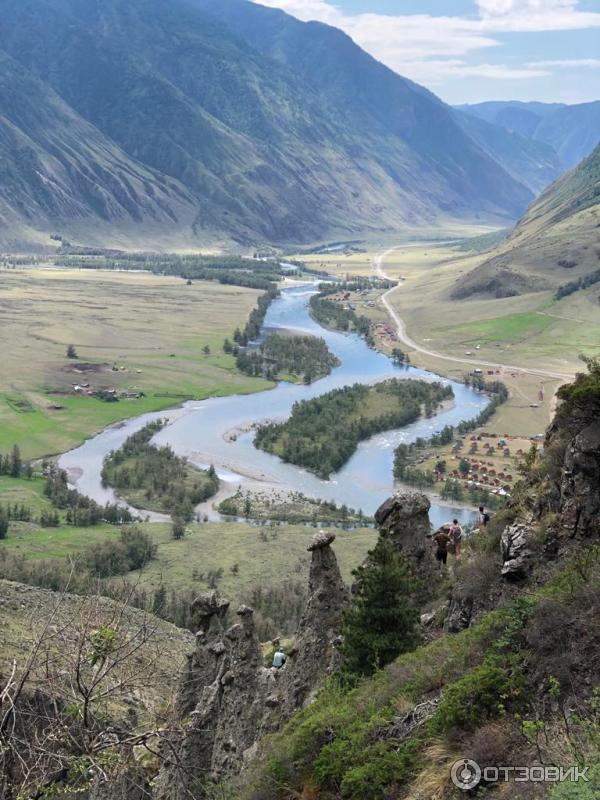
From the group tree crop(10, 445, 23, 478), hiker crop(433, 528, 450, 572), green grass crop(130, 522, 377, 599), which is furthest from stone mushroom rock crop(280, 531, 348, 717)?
tree crop(10, 445, 23, 478)

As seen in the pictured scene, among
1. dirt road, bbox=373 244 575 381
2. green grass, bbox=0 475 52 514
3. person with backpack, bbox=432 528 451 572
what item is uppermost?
person with backpack, bbox=432 528 451 572

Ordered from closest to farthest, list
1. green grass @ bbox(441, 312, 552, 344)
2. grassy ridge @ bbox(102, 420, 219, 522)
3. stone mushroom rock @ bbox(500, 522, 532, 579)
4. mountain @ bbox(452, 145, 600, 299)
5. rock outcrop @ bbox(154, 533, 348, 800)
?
stone mushroom rock @ bbox(500, 522, 532, 579)
rock outcrop @ bbox(154, 533, 348, 800)
grassy ridge @ bbox(102, 420, 219, 522)
green grass @ bbox(441, 312, 552, 344)
mountain @ bbox(452, 145, 600, 299)

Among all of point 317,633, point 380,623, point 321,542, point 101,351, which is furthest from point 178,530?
point 101,351

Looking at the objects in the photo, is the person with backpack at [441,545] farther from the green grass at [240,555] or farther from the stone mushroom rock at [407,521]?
the green grass at [240,555]

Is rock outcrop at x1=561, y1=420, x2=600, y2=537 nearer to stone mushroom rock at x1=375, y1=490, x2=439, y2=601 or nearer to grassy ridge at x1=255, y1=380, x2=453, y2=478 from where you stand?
stone mushroom rock at x1=375, y1=490, x2=439, y2=601

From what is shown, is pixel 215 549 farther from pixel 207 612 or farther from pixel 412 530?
pixel 412 530

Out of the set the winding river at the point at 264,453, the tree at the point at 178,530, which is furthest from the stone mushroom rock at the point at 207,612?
the winding river at the point at 264,453
